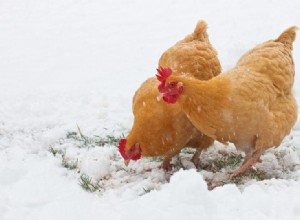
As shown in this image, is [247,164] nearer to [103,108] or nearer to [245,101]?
[245,101]

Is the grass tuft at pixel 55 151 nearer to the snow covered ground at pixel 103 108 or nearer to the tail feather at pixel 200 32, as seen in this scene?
the snow covered ground at pixel 103 108

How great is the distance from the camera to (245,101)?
147 inches

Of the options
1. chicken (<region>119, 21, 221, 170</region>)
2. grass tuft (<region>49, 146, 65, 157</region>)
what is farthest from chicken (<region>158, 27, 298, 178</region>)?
grass tuft (<region>49, 146, 65, 157</region>)

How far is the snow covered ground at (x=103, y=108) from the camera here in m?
2.97

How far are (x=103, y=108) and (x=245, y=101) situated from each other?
7.23ft

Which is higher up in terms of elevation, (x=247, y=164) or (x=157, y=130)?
(x=157, y=130)

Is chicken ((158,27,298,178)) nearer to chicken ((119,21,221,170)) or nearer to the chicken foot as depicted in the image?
the chicken foot

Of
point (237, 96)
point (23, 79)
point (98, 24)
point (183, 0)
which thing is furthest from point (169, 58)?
point (183, 0)

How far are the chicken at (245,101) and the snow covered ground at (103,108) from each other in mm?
360

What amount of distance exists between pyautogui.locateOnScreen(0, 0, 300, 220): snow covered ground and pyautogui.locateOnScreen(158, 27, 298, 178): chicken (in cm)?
36

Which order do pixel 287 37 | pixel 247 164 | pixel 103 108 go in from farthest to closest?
pixel 103 108
pixel 287 37
pixel 247 164

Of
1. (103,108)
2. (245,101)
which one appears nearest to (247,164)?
(245,101)

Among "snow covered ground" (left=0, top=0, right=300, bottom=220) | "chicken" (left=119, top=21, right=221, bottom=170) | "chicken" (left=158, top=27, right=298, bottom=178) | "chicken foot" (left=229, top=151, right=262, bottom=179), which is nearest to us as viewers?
"snow covered ground" (left=0, top=0, right=300, bottom=220)

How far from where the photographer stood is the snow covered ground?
2967 millimetres
